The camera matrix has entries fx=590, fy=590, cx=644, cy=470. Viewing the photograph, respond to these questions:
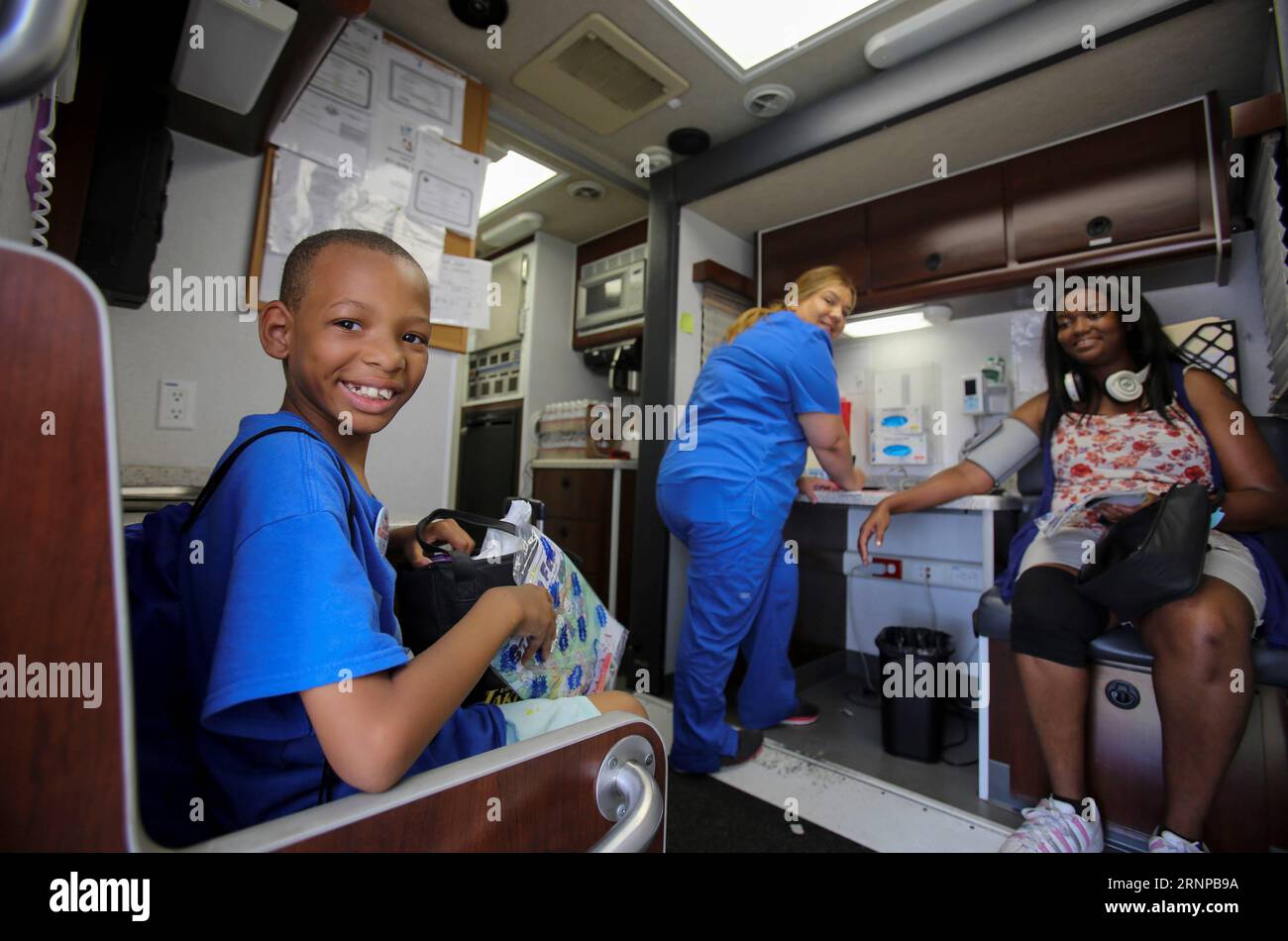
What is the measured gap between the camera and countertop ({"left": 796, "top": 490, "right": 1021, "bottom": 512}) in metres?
1.70

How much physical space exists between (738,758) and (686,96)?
85.2 inches

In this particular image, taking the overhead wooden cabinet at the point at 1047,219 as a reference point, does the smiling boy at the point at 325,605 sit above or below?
below

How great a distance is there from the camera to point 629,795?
17.5 inches

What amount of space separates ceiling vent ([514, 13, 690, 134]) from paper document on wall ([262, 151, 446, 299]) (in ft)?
2.29

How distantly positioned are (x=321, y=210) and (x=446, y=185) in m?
0.40

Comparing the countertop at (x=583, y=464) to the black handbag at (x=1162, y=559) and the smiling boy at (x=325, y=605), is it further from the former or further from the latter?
the smiling boy at (x=325, y=605)

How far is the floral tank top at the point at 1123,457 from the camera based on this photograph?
1.40m

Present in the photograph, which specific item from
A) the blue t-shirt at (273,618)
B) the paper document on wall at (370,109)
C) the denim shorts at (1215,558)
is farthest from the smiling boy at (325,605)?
the paper document on wall at (370,109)

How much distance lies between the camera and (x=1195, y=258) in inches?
68.7

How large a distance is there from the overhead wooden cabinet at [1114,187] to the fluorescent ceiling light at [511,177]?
190 centimetres

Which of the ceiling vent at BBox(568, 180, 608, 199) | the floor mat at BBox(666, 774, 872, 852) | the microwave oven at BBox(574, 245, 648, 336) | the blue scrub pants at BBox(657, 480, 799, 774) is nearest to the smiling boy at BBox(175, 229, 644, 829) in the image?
the floor mat at BBox(666, 774, 872, 852)

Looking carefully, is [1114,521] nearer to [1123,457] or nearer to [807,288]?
[1123,457]

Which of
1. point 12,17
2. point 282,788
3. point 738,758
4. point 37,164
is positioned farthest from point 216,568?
point 738,758

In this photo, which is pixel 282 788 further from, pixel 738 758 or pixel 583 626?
pixel 738 758
